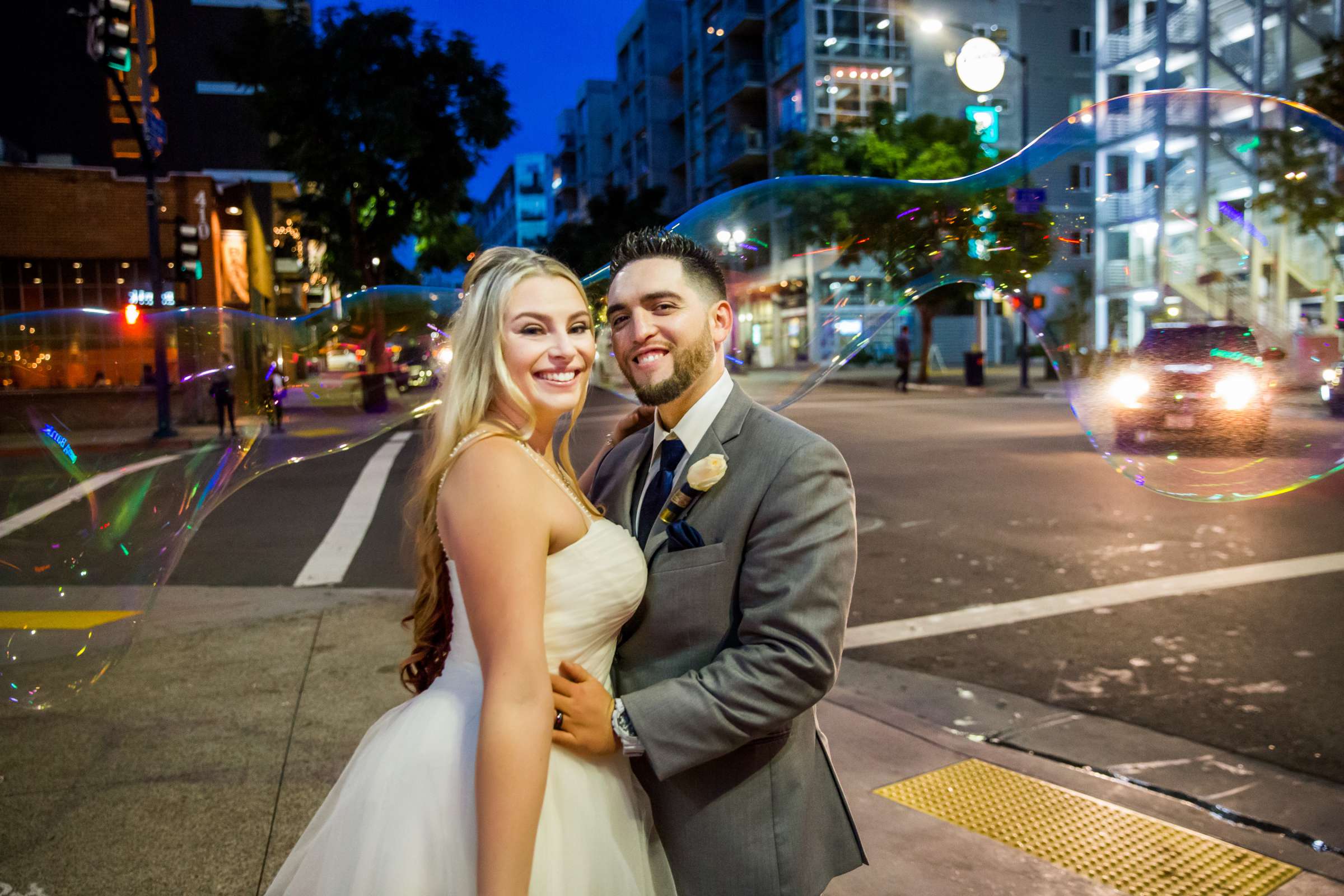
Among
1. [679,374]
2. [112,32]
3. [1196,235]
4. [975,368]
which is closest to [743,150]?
[975,368]

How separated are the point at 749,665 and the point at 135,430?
2.72m

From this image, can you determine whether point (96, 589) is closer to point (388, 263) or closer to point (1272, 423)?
point (1272, 423)

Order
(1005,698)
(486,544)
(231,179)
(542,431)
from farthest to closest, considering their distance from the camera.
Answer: (231,179), (1005,698), (542,431), (486,544)

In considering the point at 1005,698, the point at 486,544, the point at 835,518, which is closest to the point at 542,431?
the point at 486,544

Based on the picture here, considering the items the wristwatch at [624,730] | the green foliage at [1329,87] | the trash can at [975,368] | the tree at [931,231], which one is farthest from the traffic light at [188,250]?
the trash can at [975,368]

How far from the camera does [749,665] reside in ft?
5.87

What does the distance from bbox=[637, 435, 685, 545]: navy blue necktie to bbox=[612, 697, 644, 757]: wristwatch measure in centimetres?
38

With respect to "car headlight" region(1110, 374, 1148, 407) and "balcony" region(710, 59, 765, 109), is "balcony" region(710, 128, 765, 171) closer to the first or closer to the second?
"balcony" region(710, 59, 765, 109)

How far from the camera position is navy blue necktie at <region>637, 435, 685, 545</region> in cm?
212

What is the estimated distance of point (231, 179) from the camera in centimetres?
3922

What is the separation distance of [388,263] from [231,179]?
11.3 meters

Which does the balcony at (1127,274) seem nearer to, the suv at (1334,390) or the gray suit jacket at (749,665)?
the suv at (1334,390)

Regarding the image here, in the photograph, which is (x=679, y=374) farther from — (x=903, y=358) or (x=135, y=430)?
(x=903, y=358)

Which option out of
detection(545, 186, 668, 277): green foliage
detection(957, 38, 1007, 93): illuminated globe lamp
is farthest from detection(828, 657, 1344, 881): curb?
detection(545, 186, 668, 277): green foliage
